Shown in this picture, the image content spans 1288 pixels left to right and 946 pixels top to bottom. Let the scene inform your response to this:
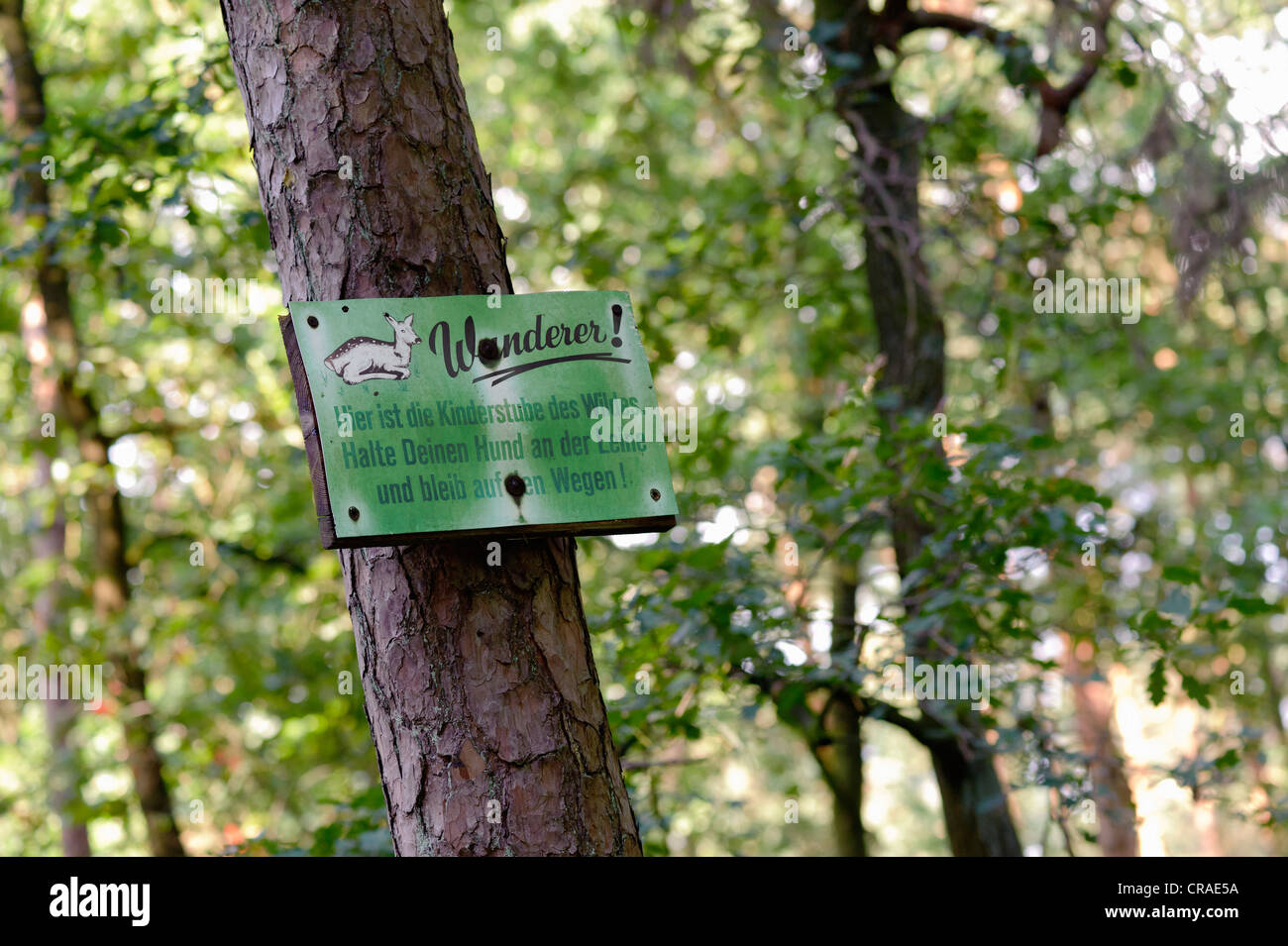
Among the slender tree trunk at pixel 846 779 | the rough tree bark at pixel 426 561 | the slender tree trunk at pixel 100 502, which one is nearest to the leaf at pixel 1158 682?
the rough tree bark at pixel 426 561

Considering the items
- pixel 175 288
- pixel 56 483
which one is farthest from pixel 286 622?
pixel 175 288

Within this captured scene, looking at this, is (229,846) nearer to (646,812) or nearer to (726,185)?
(646,812)

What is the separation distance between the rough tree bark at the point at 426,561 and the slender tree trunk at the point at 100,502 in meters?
4.98

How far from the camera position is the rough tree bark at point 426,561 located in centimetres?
172

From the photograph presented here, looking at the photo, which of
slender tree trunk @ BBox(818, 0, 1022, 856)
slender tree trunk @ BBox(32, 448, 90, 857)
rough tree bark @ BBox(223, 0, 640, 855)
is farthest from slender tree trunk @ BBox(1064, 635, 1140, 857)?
slender tree trunk @ BBox(32, 448, 90, 857)

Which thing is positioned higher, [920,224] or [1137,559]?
[920,224]

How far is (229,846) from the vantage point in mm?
3539

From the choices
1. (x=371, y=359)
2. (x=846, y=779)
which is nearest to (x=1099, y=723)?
(x=846, y=779)

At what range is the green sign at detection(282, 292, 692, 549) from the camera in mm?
1687

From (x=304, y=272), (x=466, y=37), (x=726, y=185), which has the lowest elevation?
(x=304, y=272)

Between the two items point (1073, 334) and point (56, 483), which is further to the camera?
point (56, 483)

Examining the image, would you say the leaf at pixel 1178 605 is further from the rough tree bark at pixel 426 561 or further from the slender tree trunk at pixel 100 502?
the slender tree trunk at pixel 100 502

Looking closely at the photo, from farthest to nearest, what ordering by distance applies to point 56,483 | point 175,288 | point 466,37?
point 466,37 → point 56,483 → point 175,288

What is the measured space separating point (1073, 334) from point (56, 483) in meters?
5.84
